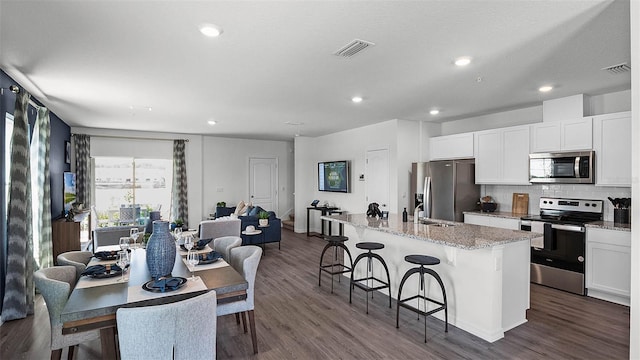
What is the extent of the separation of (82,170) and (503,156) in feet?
27.8

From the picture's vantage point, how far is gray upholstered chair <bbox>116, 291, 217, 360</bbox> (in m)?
1.73

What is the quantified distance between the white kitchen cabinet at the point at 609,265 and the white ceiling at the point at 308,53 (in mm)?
A: 1828

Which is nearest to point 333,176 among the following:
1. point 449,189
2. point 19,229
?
point 449,189

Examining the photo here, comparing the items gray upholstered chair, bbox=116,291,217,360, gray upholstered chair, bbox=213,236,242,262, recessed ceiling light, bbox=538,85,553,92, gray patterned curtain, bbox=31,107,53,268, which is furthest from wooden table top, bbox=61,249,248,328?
recessed ceiling light, bbox=538,85,553,92

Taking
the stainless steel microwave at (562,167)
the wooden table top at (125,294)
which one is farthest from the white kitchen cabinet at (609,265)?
the wooden table top at (125,294)

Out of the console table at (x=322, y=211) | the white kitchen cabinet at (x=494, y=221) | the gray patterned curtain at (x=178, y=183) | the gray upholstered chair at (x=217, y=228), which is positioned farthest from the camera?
the gray patterned curtain at (x=178, y=183)

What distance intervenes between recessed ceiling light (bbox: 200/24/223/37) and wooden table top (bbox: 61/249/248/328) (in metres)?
1.88

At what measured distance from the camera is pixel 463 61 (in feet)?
10.5

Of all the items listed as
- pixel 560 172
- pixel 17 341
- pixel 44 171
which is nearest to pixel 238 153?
pixel 44 171

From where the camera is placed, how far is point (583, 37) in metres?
2.70

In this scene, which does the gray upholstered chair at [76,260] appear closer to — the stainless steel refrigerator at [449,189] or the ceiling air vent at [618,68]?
the stainless steel refrigerator at [449,189]

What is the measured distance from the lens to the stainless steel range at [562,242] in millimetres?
4156

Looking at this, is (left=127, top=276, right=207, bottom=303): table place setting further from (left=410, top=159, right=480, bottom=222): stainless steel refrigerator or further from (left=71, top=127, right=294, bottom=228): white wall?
(left=71, top=127, right=294, bottom=228): white wall
